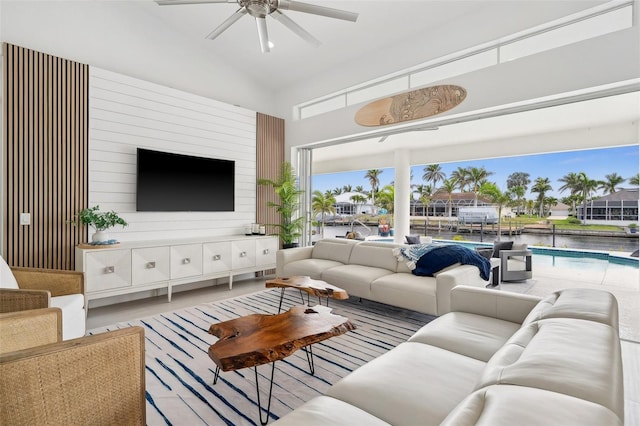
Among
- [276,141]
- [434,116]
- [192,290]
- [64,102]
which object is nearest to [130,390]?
[192,290]

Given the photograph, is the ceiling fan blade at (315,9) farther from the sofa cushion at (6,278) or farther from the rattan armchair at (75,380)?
the sofa cushion at (6,278)

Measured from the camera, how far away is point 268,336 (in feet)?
6.20

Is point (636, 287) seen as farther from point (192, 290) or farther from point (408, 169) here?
point (192, 290)

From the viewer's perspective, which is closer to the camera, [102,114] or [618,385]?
[618,385]

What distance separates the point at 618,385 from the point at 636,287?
16.9 ft

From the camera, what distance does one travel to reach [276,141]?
581 cm

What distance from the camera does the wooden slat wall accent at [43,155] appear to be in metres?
3.24

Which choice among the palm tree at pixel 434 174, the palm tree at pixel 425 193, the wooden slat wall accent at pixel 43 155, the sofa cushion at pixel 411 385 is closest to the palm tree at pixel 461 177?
the palm tree at pixel 434 174

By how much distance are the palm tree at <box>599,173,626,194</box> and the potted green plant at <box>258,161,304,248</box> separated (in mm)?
5254

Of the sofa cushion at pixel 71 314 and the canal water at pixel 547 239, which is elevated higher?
the canal water at pixel 547 239

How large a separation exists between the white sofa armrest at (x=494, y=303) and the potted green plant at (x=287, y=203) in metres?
3.49

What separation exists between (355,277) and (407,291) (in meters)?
0.63

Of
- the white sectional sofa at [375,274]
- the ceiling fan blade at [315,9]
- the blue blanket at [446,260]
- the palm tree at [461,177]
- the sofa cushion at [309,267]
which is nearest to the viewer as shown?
the ceiling fan blade at [315,9]

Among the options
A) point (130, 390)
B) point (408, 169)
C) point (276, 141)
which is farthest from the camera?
point (408, 169)
